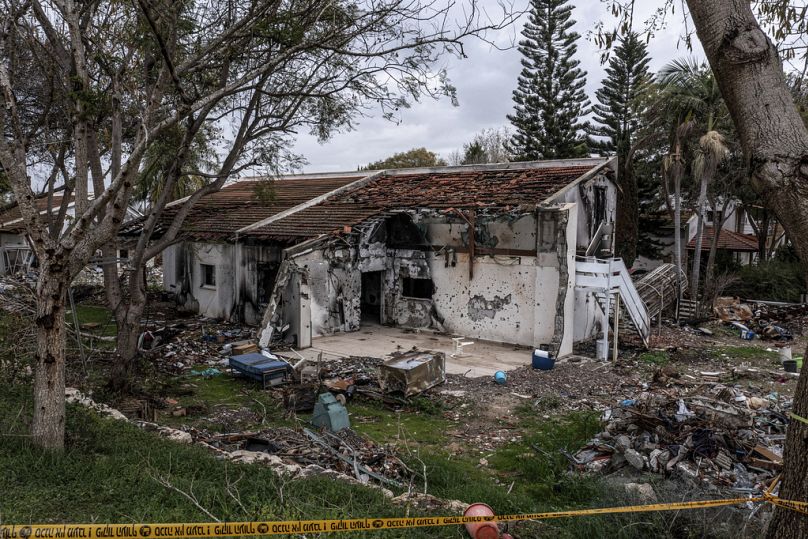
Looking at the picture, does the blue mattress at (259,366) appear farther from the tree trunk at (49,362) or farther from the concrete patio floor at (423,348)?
the tree trunk at (49,362)

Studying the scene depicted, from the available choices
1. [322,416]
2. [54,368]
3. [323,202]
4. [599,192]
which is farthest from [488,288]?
[54,368]

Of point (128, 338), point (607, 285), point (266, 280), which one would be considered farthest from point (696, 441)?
point (266, 280)

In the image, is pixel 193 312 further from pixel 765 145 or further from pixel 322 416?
pixel 765 145

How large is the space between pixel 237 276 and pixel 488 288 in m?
7.70

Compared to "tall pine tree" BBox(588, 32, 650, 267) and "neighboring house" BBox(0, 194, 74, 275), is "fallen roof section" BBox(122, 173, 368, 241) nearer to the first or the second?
"neighboring house" BBox(0, 194, 74, 275)

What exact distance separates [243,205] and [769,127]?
60.7 ft

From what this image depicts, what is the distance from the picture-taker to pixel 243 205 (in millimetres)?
20219

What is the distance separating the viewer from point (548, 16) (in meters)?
32.6

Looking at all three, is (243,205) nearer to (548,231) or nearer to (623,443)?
(548,231)

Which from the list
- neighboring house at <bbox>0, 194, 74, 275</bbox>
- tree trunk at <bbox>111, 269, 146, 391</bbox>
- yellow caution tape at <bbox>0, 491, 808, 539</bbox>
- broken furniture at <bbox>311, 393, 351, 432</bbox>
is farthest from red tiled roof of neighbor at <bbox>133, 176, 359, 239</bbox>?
yellow caution tape at <bbox>0, 491, 808, 539</bbox>

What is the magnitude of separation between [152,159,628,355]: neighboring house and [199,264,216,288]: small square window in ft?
0.18

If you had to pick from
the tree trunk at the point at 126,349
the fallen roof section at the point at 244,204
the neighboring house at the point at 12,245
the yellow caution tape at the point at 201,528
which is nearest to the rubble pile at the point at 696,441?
the yellow caution tape at the point at 201,528

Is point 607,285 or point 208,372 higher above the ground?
point 607,285

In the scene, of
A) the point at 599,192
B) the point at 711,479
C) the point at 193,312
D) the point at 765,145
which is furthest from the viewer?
the point at 193,312
